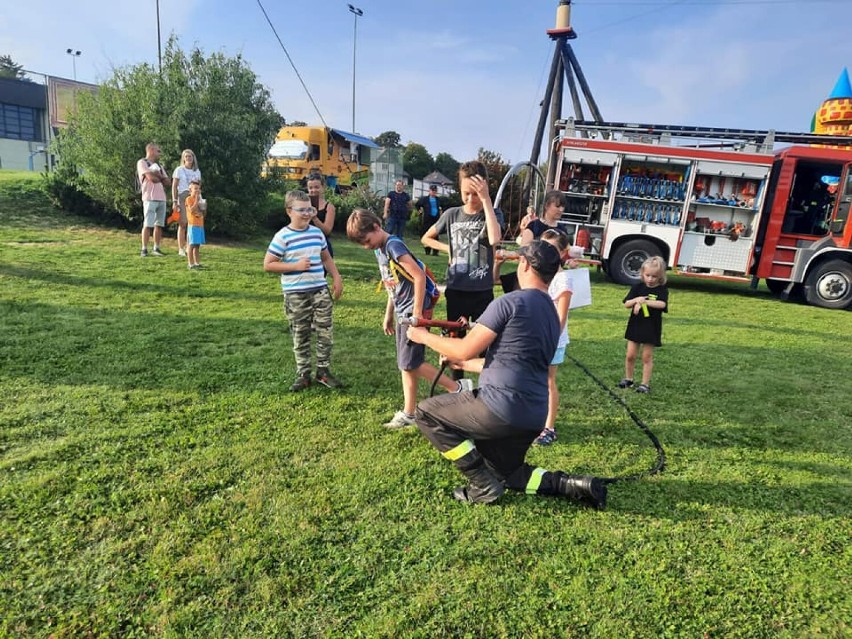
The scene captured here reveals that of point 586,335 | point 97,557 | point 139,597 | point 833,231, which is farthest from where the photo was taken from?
point 833,231

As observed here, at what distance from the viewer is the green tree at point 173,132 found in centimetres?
1163

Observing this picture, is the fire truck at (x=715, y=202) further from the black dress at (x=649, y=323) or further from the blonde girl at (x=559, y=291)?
the blonde girl at (x=559, y=291)

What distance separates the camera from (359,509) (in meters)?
2.94

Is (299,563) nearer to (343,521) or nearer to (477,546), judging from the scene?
(343,521)

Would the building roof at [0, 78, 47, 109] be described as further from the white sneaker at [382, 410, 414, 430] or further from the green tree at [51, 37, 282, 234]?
the white sneaker at [382, 410, 414, 430]

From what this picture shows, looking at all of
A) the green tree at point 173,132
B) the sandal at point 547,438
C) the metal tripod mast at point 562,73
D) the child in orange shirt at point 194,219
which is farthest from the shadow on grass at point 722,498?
the metal tripod mast at point 562,73

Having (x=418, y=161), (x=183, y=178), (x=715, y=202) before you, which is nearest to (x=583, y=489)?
(x=183, y=178)

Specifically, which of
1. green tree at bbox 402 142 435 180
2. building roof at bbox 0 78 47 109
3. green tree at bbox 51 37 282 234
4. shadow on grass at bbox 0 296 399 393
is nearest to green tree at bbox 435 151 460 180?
green tree at bbox 402 142 435 180

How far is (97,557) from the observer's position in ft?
8.02

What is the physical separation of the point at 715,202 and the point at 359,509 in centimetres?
1093

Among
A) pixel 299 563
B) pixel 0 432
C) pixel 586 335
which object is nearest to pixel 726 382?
pixel 586 335

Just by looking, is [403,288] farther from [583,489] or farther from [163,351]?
[163,351]

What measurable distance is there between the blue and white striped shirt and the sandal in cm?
216

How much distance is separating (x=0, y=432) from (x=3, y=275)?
5120mm
